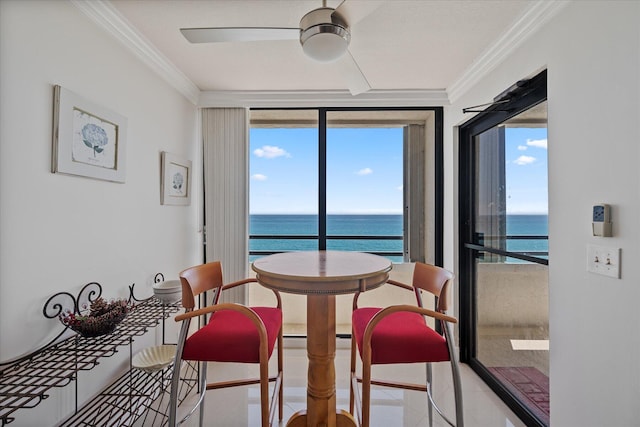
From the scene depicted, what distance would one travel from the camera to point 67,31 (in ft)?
4.72

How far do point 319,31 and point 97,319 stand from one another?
1.70 metres

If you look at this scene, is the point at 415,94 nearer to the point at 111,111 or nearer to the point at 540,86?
the point at 540,86

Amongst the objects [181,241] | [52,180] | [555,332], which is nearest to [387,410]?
[555,332]

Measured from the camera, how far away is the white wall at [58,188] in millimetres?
1197

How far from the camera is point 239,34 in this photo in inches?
53.7

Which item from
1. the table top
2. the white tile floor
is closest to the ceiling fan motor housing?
the table top

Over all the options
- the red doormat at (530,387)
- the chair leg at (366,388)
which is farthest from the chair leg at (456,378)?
the red doormat at (530,387)

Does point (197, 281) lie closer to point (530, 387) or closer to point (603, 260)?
point (603, 260)

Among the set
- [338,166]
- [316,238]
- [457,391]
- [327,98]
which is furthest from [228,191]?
[457,391]

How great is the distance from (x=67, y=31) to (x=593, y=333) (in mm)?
2853

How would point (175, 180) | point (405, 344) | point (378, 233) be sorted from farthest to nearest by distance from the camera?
point (378, 233) → point (175, 180) → point (405, 344)

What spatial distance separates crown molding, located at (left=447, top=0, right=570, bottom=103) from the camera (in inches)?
59.9

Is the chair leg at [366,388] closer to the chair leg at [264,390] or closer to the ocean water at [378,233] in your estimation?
the chair leg at [264,390]

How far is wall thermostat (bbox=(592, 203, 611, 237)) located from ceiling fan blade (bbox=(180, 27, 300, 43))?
5.05 feet
